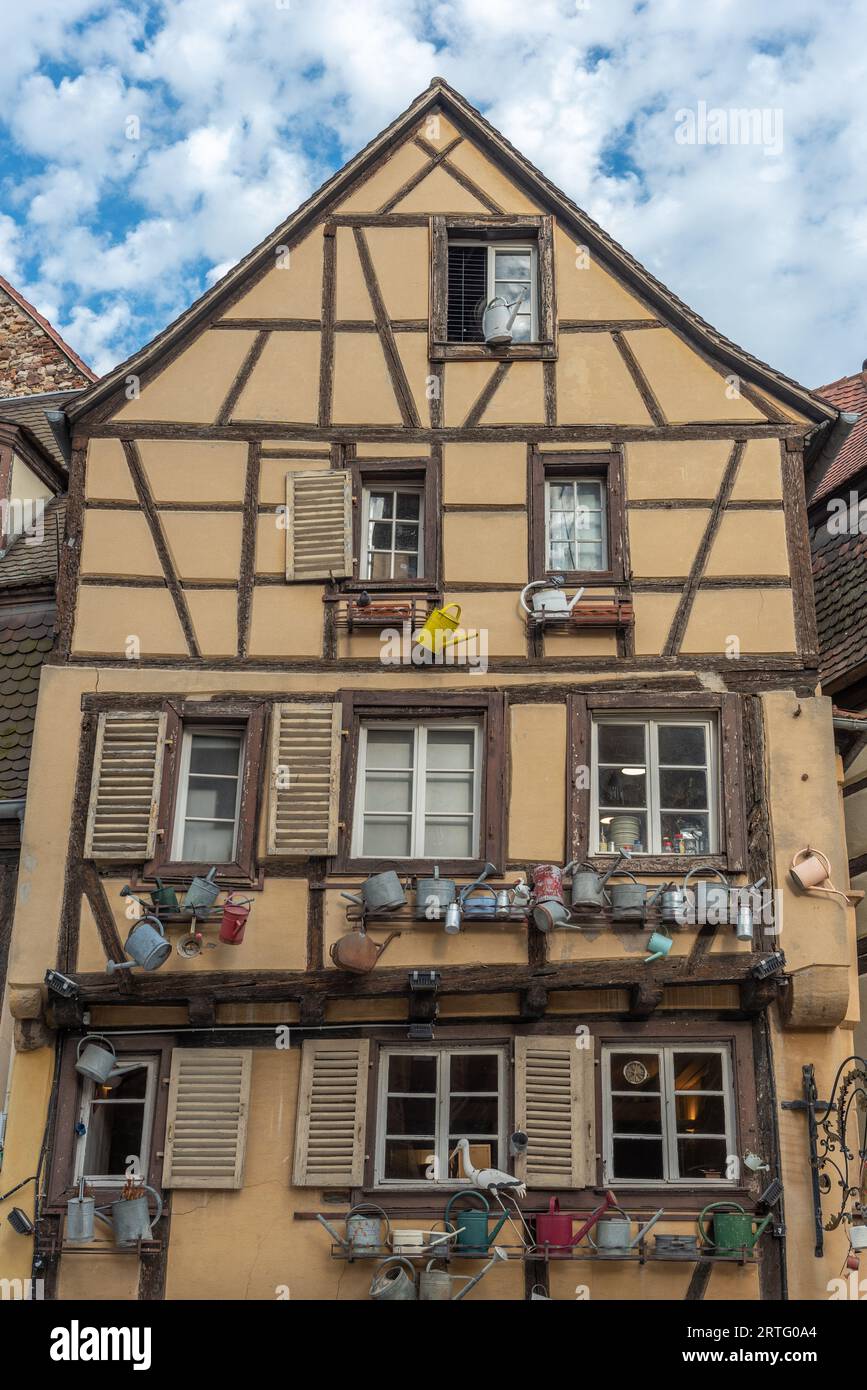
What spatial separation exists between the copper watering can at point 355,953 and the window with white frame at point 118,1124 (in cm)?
164

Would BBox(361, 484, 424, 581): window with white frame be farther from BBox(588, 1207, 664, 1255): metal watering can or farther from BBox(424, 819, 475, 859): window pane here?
BBox(588, 1207, 664, 1255): metal watering can

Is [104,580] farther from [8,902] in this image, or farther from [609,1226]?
[609,1226]

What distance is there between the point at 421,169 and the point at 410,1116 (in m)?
8.23

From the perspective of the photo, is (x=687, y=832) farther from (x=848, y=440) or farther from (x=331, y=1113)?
(x=848, y=440)

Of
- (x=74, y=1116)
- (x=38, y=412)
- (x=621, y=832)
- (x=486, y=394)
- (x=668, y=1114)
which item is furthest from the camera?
(x=38, y=412)

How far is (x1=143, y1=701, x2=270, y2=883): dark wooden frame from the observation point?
12.3m

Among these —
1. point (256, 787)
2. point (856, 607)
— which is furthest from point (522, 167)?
point (256, 787)

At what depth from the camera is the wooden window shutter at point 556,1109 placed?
37.9ft

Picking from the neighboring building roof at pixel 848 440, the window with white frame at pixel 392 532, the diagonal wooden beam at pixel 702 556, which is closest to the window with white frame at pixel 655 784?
the diagonal wooden beam at pixel 702 556

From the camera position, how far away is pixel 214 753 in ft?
42.5

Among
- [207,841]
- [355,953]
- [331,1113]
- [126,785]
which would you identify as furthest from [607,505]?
[331,1113]

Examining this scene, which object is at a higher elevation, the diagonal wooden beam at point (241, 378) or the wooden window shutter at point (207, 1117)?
the diagonal wooden beam at point (241, 378)

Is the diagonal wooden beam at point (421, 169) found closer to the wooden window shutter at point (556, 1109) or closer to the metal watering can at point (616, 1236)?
the wooden window shutter at point (556, 1109)
